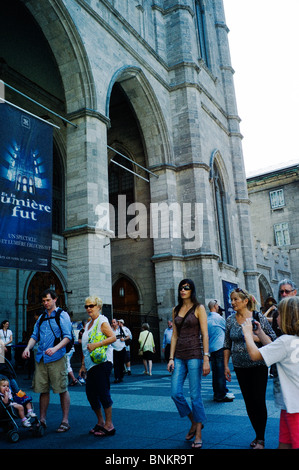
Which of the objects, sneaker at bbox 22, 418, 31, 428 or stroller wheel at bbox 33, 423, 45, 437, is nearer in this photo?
stroller wheel at bbox 33, 423, 45, 437

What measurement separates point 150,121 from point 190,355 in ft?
52.3

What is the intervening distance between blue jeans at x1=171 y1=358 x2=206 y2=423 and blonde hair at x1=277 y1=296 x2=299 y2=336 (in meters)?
1.67

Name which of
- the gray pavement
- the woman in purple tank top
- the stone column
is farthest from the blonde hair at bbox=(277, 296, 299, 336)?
the stone column

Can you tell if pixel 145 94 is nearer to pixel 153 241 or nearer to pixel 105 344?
pixel 153 241

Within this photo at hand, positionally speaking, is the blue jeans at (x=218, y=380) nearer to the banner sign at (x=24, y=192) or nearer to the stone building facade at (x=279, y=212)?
the banner sign at (x=24, y=192)

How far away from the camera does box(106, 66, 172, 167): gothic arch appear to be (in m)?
18.1

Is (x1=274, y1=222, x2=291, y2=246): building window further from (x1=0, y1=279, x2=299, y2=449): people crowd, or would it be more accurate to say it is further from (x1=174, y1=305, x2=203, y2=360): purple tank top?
(x1=174, y1=305, x2=203, y2=360): purple tank top

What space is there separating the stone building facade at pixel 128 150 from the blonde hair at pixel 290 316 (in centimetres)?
953

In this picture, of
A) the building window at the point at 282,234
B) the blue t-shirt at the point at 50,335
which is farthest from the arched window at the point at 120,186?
the building window at the point at 282,234

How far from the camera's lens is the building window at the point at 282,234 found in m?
34.9

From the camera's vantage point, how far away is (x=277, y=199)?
3619 centimetres

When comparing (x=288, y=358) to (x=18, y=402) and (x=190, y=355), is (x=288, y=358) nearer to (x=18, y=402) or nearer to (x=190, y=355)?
(x=190, y=355)

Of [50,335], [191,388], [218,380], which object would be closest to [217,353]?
[218,380]
